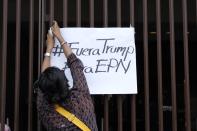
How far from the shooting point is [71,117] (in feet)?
9.09

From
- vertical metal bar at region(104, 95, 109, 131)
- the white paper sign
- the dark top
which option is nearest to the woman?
the dark top

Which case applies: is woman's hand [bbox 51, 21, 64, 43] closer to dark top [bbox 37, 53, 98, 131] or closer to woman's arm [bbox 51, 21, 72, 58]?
woman's arm [bbox 51, 21, 72, 58]

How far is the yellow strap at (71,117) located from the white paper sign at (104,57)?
462 millimetres

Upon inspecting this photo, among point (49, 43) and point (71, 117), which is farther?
point (49, 43)

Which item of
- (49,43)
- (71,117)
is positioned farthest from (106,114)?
(49,43)

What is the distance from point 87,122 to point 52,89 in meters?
0.32

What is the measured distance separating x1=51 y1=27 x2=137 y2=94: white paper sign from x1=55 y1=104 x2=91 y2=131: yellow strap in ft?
1.51

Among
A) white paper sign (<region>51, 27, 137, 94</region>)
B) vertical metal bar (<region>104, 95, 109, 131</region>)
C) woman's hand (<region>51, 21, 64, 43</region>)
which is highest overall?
woman's hand (<region>51, 21, 64, 43</region>)

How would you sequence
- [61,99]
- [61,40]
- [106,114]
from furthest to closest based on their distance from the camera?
[106,114] < [61,40] < [61,99]

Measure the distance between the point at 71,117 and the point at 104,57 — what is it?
0.67 metres

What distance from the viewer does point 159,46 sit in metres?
3.35

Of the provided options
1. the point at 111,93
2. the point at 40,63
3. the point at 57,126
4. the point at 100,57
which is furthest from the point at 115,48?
the point at 57,126

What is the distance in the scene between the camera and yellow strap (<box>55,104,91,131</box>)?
2.76 meters

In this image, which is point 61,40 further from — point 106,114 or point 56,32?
point 106,114
